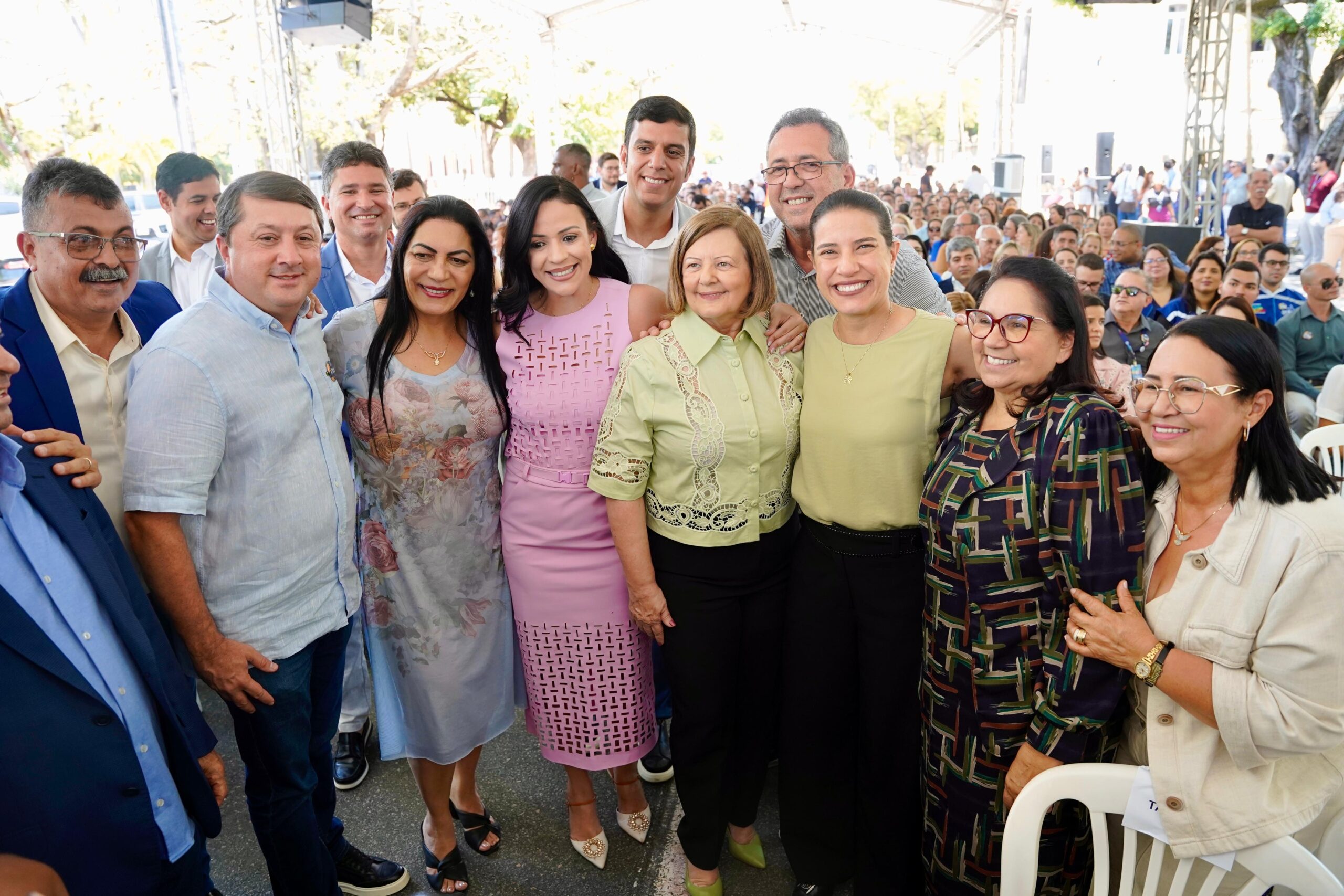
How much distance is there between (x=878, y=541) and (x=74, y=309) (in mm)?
2080

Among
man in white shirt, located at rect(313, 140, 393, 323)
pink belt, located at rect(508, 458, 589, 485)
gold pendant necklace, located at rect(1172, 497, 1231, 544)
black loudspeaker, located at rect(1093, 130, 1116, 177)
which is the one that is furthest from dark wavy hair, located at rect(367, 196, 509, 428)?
black loudspeaker, located at rect(1093, 130, 1116, 177)

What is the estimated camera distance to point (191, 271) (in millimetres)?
3930

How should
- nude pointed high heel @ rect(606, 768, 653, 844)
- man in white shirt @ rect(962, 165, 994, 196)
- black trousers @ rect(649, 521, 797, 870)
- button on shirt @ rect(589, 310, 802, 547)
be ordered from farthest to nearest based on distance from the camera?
man in white shirt @ rect(962, 165, 994, 196) < nude pointed high heel @ rect(606, 768, 653, 844) < black trousers @ rect(649, 521, 797, 870) < button on shirt @ rect(589, 310, 802, 547)

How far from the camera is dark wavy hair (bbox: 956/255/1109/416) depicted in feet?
6.24

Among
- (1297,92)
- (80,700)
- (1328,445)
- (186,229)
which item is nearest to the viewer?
(80,700)

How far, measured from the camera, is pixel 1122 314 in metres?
5.55

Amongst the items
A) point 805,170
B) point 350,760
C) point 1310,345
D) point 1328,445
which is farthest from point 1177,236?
point 350,760

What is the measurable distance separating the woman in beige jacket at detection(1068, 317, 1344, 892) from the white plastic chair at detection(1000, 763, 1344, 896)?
5cm

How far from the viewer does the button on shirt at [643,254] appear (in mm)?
3354

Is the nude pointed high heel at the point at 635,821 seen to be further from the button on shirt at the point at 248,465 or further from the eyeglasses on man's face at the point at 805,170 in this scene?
the eyeglasses on man's face at the point at 805,170

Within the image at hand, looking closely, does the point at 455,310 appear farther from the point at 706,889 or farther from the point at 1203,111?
the point at 1203,111

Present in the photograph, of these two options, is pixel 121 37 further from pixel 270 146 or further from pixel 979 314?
pixel 979 314

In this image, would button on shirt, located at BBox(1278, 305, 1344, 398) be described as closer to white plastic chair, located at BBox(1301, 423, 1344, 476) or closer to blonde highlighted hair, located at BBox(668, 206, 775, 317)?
white plastic chair, located at BBox(1301, 423, 1344, 476)

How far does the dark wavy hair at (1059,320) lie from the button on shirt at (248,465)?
1.64 meters
